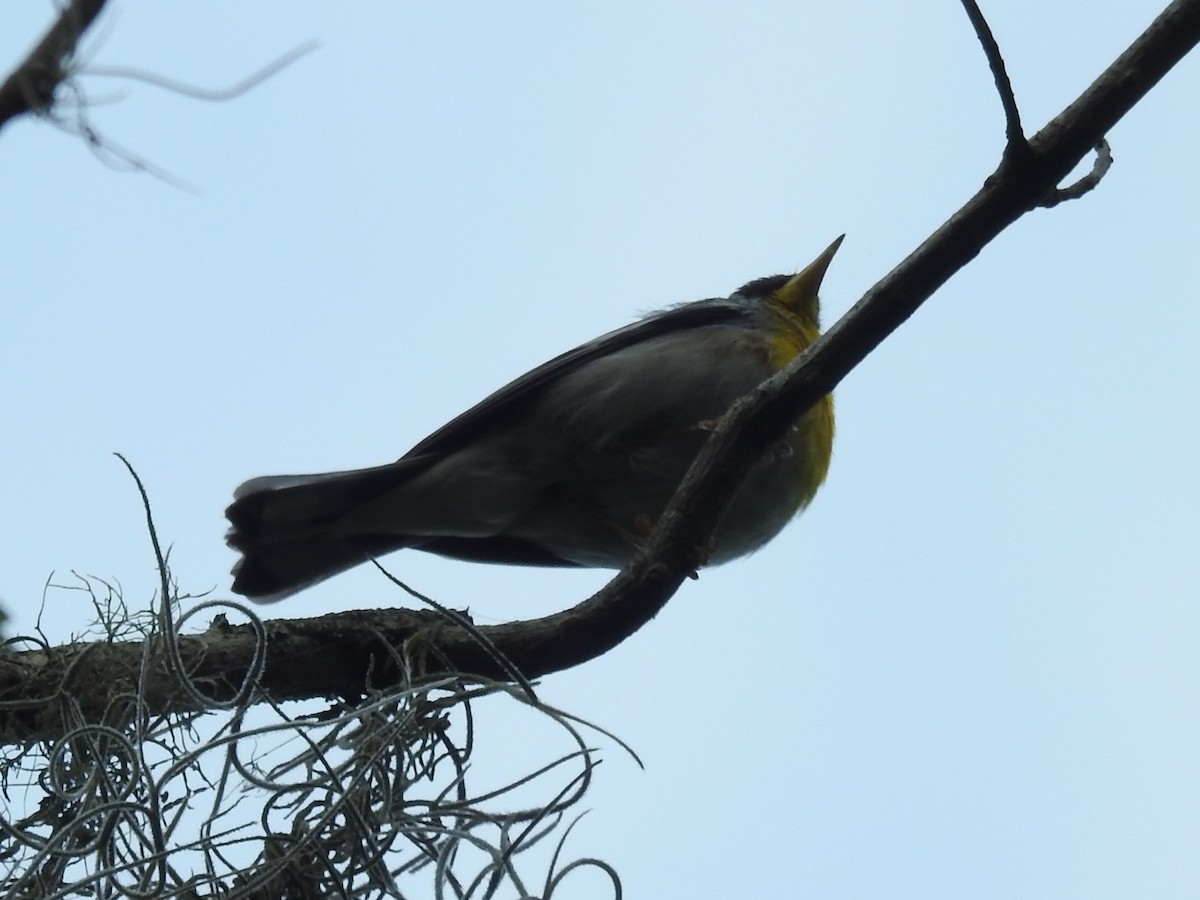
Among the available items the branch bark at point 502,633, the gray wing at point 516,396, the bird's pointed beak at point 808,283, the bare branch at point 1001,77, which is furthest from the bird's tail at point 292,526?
the bare branch at point 1001,77

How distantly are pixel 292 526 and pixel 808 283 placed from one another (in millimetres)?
2383

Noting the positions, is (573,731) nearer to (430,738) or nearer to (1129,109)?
(430,738)

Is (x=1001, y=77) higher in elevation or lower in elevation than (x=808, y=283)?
lower

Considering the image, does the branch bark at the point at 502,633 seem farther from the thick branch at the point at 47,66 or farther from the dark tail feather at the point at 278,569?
the thick branch at the point at 47,66

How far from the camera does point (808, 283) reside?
5.60 m

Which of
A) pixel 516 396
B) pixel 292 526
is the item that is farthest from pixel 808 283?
pixel 292 526

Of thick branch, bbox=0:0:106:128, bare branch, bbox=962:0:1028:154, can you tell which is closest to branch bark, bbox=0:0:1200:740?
bare branch, bbox=962:0:1028:154

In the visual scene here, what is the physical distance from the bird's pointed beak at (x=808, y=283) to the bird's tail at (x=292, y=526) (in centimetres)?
190

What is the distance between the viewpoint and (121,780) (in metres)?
3.17

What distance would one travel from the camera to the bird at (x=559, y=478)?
450cm

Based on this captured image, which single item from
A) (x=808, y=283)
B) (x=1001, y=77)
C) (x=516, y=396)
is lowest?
(x=1001, y=77)

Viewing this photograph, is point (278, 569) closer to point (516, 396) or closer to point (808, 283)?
point (516, 396)

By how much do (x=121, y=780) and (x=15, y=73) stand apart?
7.26ft

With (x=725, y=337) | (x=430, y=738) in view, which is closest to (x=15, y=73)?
(x=430, y=738)
